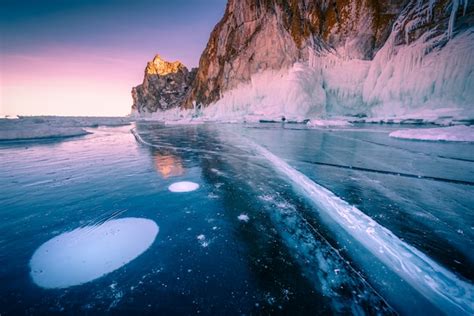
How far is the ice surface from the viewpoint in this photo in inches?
54.9

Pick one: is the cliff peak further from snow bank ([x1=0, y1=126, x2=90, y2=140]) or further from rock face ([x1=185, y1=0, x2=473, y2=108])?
snow bank ([x1=0, y1=126, x2=90, y2=140])

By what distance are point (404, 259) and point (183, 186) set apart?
3.11 metres

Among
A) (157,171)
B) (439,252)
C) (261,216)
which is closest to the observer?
(439,252)

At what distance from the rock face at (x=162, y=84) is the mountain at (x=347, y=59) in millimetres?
40362

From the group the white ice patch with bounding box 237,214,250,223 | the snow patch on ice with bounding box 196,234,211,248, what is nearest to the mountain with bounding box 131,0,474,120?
the white ice patch with bounding box 237,214,250,223

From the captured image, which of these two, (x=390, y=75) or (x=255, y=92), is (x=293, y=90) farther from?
(x=390, y=75)

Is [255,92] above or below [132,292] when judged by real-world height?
above

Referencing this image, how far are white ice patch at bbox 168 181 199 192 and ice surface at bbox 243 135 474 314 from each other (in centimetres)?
205

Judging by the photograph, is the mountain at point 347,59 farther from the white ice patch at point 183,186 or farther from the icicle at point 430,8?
the white ice patch at point 183,186

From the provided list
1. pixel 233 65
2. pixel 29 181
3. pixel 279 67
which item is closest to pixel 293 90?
pixel 279 67

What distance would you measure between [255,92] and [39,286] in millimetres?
31335

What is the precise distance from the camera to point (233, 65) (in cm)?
3419

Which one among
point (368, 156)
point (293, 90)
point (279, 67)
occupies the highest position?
point (279, 67)

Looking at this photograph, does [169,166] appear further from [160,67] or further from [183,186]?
[160,67]
